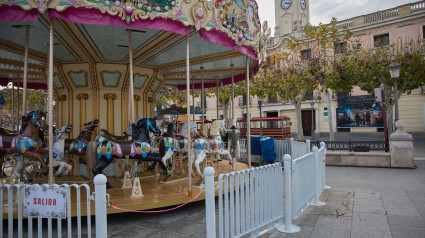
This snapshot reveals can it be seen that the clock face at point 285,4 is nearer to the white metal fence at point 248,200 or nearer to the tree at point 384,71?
the tree at point 384,71

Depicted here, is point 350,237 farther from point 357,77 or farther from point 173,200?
point 357,77

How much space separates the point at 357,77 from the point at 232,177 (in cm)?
1661

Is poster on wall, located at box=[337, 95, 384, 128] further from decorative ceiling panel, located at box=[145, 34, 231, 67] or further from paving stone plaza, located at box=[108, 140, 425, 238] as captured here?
decorative ceiling panel, located at box=[145, 34, 231, 67]

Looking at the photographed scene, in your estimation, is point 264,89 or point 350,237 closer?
point 350,237

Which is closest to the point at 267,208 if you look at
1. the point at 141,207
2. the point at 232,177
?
the point at 232,177

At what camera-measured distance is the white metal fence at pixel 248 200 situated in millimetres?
3596

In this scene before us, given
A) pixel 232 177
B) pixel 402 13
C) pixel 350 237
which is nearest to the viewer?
pixel 232 177

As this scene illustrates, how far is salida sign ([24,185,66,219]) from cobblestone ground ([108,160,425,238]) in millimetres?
1579

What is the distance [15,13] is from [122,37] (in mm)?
2413

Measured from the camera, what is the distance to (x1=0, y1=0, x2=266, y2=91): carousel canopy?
4766 mm

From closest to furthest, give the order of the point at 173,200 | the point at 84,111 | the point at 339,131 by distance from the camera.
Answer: the point at 173,200 → the point at 84,111 → the point at 339,131

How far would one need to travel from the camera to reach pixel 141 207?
5066mm

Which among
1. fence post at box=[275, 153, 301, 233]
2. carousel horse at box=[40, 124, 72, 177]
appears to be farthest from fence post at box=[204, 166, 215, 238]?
carousel horse at box=[40, 124, 72, 177]

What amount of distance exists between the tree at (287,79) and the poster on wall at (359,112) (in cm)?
1151
